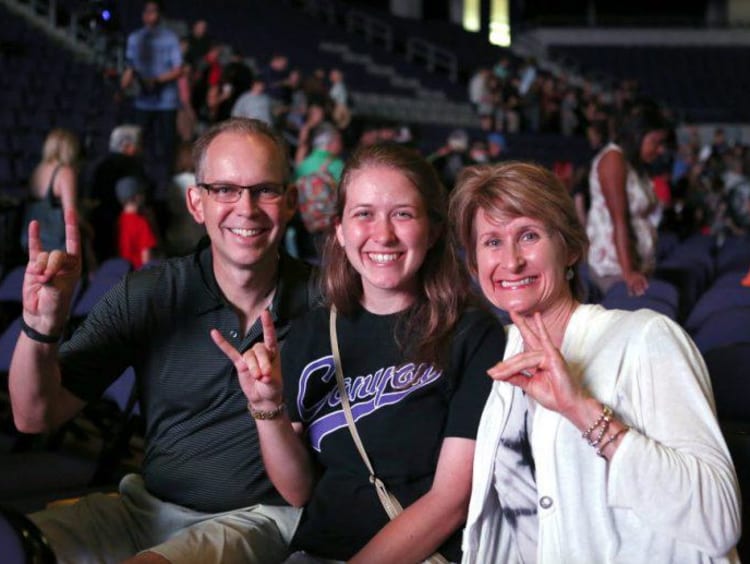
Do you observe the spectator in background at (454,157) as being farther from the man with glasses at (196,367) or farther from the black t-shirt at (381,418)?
the black t-shirt at (381,418)

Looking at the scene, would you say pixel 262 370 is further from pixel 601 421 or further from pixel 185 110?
pixel 185 110

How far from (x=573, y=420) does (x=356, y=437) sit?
1.73 ft

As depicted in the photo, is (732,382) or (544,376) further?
(732,382)

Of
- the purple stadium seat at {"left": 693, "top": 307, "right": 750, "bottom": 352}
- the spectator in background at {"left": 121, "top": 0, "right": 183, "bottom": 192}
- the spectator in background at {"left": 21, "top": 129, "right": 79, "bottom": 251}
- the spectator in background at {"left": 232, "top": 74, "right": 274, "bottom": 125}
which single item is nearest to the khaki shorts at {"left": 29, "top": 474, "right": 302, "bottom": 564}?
the purple stadium seat at {"left": 693, "top": 307, "right": 750, "bottom": 352}

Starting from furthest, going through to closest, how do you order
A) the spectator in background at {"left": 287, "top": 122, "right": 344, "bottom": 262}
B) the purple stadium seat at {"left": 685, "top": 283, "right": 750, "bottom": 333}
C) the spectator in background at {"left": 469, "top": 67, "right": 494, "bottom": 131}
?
the spectator in background at {"left": 469, "top": 67, "right": 494, "bottom": 131}
the spectator in background at {"left": 287, "top": 122, "right": 344, "bottom": 262}
the purple stadium seat at {"left": 685, "top": 283, "right": 750, "bottom": 333}

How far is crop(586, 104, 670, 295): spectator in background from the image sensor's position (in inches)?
164

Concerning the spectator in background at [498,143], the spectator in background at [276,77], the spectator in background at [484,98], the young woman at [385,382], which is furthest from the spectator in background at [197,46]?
the young woman at [385,382]

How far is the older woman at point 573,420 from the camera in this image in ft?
5.41

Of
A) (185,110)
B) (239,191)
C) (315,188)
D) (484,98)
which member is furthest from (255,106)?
(484,98)

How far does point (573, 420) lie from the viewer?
5.55ft

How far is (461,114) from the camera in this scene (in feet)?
57.3

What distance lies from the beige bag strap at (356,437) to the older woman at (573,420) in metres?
0.18

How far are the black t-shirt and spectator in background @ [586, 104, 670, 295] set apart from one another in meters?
2.11

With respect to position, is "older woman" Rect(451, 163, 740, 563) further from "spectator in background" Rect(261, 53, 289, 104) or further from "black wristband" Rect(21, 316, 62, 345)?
"spectator in background" Rect(261, 53, 289, 104)
